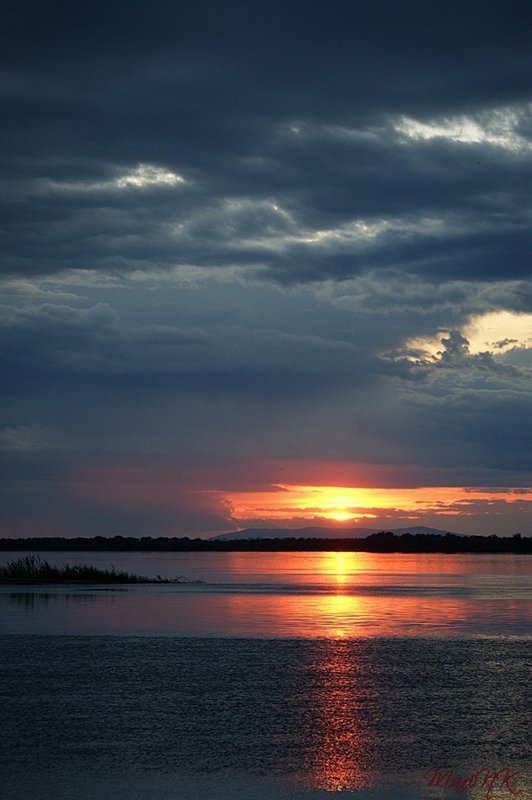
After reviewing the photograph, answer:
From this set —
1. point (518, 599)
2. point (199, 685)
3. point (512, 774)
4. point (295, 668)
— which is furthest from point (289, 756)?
point (518, 599)

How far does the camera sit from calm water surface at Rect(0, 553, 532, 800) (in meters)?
12.8

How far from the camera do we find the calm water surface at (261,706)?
42.1 feet

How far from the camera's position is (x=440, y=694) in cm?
1945

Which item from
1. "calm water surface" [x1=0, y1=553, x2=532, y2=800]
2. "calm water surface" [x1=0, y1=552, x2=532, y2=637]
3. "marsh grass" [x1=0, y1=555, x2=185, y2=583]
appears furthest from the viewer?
"marsh grass" [x1=0, y1=555, x2=185, y2=583]

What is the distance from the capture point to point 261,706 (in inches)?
709
